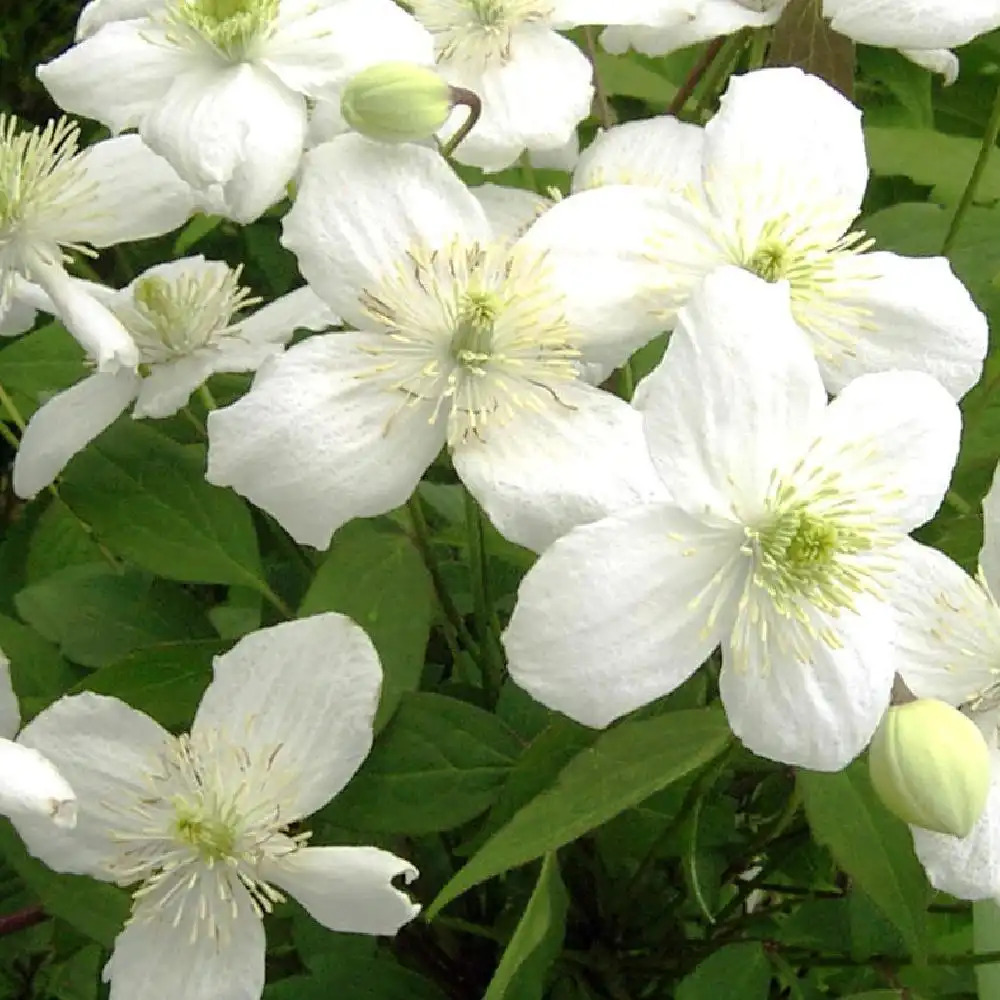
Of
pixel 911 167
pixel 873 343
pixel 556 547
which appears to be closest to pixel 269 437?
pixel 556 547

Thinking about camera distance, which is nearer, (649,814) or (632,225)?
(632,225)

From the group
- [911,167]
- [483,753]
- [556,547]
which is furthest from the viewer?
[911,167]

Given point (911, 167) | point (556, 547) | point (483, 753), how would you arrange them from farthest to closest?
1. point (911, 167)
2. point (483, 753)
3. point (556, 547)

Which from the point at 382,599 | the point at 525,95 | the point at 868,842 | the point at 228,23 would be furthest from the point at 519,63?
the point at 868,842

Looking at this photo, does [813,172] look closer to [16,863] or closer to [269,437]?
[269,437]

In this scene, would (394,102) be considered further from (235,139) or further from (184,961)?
(184,961)

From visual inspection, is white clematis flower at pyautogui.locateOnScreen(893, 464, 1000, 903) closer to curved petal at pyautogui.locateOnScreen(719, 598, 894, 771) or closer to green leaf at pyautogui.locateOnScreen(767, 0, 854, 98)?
curved petal at pyautogui.locateOnScreen(719, 598, 894, 771)
